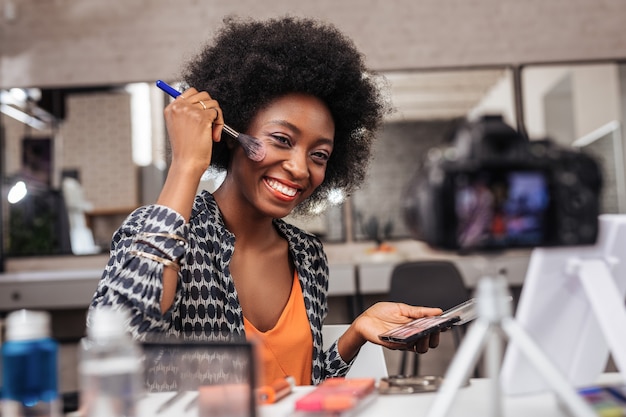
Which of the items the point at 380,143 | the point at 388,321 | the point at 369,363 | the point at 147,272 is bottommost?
the point at 369,363

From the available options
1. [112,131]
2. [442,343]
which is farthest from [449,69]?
[112,131]

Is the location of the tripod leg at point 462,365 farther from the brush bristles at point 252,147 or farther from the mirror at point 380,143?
the mirror at point 380,143

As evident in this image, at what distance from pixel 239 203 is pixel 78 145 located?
9.02 feet

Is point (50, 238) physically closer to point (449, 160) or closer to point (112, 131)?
point (112, 131)

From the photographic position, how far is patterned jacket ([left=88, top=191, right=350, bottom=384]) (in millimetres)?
952

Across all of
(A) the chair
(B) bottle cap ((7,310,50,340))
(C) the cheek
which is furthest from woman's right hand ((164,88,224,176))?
(A) the chair

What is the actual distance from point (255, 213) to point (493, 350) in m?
0.84

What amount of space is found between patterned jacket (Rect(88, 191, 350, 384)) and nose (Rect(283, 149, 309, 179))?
19 cm

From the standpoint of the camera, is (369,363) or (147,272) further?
(369,363)

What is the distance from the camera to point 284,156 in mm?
1251

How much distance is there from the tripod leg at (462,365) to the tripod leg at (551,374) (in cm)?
3

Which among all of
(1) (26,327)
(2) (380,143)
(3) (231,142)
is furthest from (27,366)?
(2) (380,143)

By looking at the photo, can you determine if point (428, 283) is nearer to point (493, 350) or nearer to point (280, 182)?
point (280, 182)

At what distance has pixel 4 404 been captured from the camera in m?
0.61
